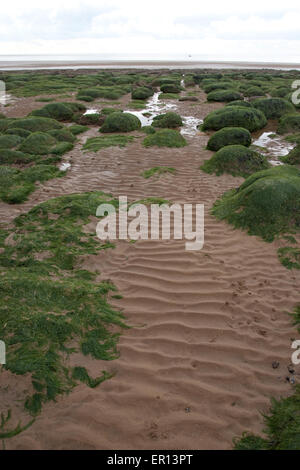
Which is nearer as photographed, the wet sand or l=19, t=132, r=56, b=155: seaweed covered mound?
the wet sand

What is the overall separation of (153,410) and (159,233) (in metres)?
3.38

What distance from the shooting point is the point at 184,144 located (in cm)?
1152

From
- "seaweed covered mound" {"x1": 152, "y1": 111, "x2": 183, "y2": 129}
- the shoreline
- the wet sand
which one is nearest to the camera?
the wet sand

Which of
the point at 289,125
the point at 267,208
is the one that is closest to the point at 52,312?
the point at 267,208

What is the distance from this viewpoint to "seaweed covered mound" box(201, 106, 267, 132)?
42.7ft

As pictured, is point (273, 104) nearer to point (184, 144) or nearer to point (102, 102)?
point (184, 144)

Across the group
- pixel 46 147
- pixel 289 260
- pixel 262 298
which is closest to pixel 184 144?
pixel 46 147

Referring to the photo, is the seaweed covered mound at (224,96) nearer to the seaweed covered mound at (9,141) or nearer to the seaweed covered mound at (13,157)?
the seaweed covered mound at (9,141)

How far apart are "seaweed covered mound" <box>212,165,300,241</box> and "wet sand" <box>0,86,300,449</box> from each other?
29 centimetres

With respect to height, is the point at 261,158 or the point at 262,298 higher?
the point at 261,158

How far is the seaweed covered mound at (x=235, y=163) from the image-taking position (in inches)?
344

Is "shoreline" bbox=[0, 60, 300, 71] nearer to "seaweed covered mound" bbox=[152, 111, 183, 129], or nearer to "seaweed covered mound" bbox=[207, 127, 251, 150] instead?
"seaweed covered mound" bbox=[152, 111, 183, 129]

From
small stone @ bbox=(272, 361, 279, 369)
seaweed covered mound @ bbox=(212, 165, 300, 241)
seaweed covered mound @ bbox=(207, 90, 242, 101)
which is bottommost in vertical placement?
small stone @ bbox=(272, 361, 279, 369)

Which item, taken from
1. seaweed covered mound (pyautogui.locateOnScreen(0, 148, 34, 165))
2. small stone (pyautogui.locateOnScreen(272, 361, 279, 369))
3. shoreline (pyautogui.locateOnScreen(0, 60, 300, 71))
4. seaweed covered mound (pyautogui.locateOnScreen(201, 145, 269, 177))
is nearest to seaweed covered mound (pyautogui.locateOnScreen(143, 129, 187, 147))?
seaweed covered mound (pyautogui.locateOnScreen(201, 145, 269, 177))
